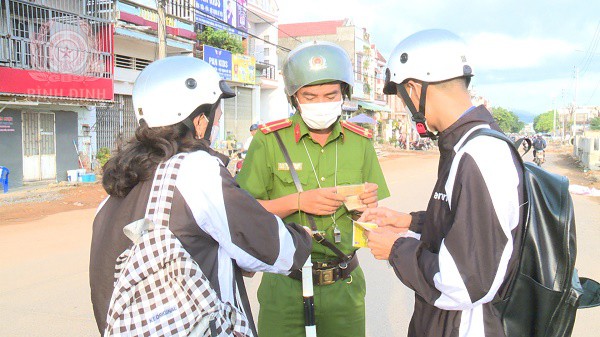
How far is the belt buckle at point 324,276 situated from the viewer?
2760 mm

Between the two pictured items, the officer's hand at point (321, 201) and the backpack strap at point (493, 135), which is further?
the officer's hand at point (321, 201)

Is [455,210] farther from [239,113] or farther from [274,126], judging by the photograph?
[239,113]

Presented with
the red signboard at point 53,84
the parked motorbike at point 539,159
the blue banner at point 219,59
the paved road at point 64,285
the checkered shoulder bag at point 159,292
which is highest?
the blue banner at point 219,59

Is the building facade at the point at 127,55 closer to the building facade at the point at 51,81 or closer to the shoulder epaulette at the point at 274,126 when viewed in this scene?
the building facade at the point at 51,81

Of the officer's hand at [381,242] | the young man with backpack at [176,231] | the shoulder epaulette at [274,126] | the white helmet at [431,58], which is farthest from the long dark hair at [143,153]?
the shoulder epaulette at [274,126]

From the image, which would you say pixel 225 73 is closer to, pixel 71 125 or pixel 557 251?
pixel 71 125

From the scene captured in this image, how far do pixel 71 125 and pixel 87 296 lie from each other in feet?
38.6

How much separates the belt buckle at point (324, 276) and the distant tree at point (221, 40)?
20.4 metres

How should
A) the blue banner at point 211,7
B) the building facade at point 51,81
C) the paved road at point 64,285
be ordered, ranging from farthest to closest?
the blue banner at point 211,7
the building facade at point 51,81
the paved road at point 64,285

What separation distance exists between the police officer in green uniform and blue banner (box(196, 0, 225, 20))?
19.2 meters

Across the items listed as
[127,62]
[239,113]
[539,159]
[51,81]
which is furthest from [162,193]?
[539,159]

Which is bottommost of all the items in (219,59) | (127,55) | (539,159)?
(539,159)

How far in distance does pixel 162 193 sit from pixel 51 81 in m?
13.8

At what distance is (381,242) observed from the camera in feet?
6.58
